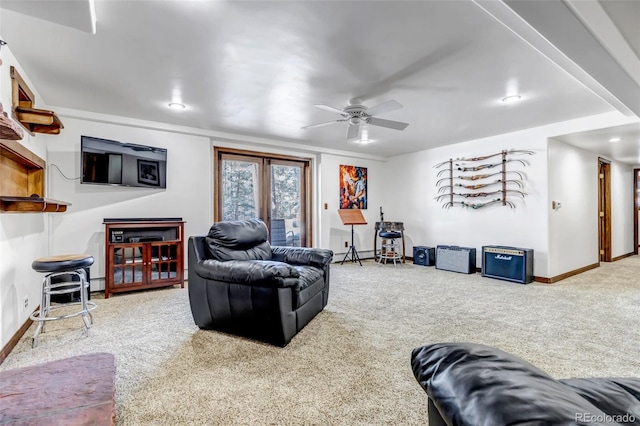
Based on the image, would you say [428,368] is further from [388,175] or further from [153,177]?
[388,175]

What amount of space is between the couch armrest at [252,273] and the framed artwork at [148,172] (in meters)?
2.34

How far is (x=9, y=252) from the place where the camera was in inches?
97.0

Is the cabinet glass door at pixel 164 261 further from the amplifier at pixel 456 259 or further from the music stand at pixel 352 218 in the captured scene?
the amplifier at pixel 456 259

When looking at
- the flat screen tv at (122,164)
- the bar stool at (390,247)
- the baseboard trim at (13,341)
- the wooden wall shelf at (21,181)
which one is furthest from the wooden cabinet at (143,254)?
the bar stool at (390,247)

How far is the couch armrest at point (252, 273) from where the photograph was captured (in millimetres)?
2355

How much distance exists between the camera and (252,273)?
243 centimetres

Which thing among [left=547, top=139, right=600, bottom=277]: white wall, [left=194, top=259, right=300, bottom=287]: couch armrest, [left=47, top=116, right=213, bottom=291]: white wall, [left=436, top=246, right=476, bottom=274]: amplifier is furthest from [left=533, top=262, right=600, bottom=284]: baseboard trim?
[left=47, top=116, right=213, bottom=291]: white wall

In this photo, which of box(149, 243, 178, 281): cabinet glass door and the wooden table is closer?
the wooden table

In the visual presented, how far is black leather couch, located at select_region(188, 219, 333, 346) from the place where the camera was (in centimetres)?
237

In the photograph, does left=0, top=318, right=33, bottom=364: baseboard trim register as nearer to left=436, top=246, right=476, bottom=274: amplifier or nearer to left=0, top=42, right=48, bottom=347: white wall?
left=0, top=42, right=48, bottom=347: white wall

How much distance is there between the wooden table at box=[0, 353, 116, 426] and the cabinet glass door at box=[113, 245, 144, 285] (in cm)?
234

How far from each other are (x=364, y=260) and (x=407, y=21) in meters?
5.19

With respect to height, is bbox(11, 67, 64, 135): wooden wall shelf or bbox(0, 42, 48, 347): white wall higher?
bbox(11, 67, 64, 135): wooden wall shelf

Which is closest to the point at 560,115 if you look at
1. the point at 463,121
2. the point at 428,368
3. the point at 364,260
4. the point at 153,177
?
the point at 463,121
